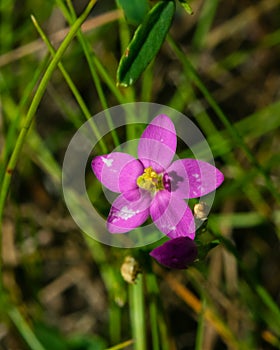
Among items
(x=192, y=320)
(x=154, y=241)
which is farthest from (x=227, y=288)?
(x=154, y=241)

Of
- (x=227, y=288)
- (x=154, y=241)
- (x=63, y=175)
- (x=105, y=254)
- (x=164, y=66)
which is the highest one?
(x=164, y=66)

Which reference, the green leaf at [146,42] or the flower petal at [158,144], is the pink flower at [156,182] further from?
the green leaf at [146,42]

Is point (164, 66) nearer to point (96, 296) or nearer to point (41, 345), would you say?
point (96, 296)

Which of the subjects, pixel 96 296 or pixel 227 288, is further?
pixel 96 296

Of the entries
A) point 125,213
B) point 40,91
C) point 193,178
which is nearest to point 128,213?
point 125,213

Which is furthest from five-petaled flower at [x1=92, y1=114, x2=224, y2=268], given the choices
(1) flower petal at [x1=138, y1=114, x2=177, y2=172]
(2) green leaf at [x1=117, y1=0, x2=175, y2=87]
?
(2) green leaf at [x1=117, y1=0, x2=175, y2=87]
